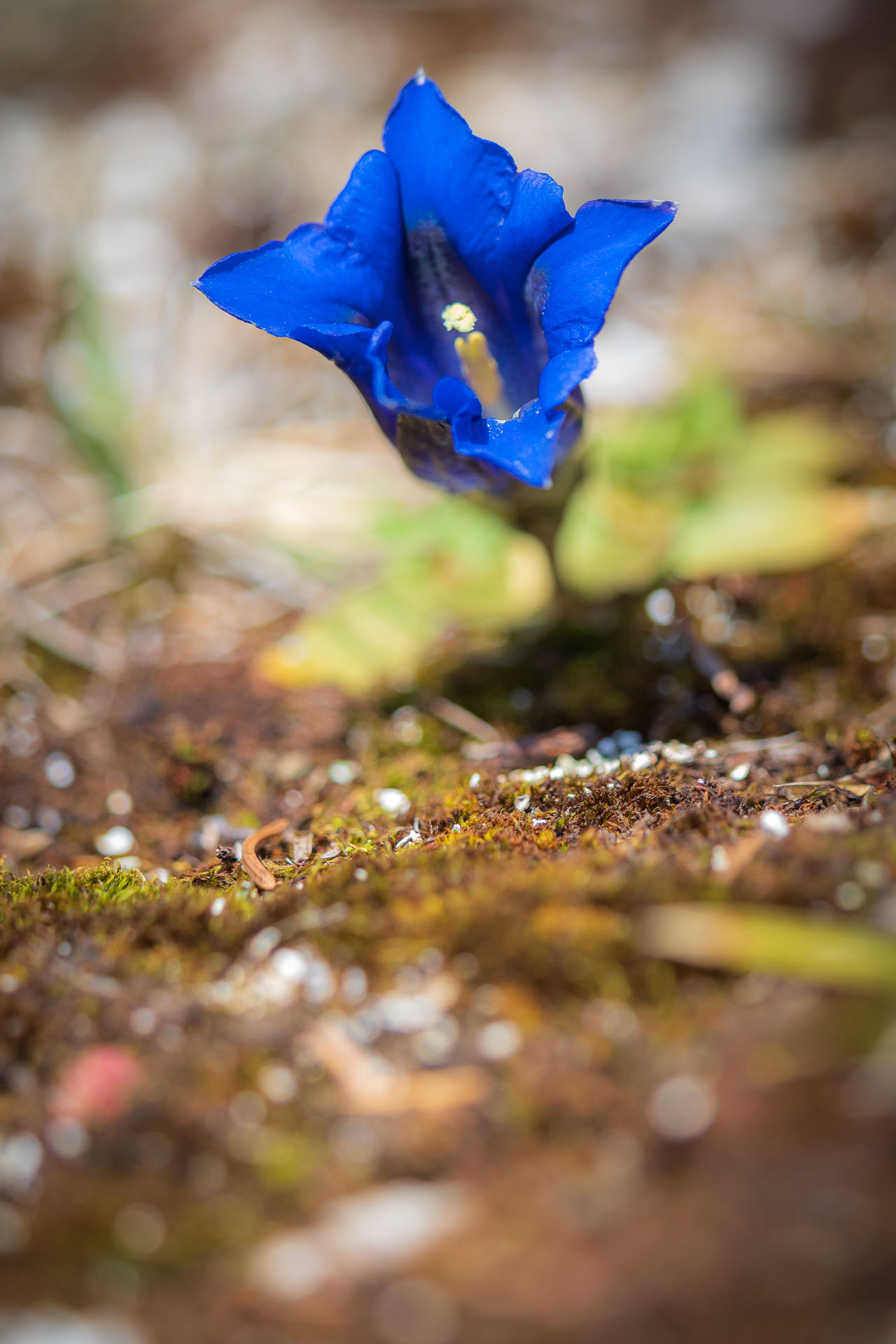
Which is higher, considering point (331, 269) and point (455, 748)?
point (331, 269)

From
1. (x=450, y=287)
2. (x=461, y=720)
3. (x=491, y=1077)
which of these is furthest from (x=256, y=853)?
(x=450, y=287)

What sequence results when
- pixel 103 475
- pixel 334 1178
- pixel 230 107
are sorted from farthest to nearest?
pixel 230 107 < pixel 103 475 < pixel 334 1178

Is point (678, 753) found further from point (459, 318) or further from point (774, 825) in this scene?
point (459, 318)

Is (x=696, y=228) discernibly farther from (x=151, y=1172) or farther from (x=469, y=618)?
(x=151, y=1172)


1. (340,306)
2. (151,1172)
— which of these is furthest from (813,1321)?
(340,306)

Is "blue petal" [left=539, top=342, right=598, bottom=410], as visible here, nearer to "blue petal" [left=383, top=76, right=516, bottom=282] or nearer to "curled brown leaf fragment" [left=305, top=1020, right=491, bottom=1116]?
"blue petal" [left=383, top=76, right=516, bottom=282]

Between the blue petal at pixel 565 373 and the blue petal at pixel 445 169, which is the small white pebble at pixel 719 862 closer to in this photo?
the blue petal at pixel 565 373

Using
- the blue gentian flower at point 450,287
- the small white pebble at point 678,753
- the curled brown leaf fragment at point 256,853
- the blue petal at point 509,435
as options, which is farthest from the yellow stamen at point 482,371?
the curled brown leaf fragment at point 256,853
